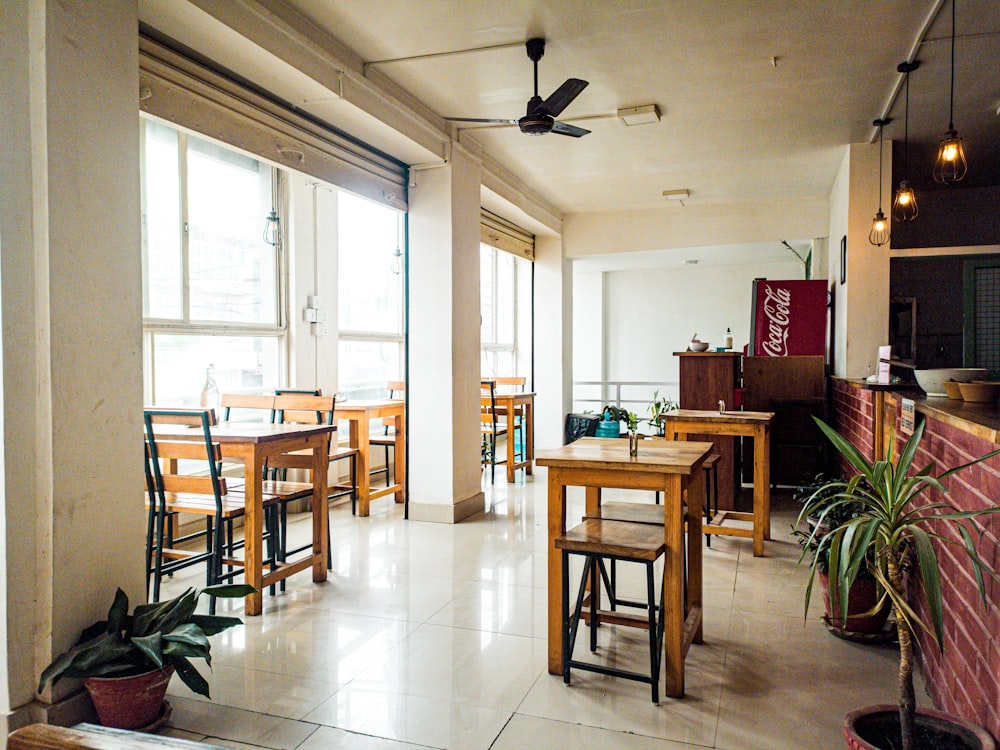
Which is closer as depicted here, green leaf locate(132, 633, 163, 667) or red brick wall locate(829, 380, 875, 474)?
green leaf locate(132, 633, 163, 667)

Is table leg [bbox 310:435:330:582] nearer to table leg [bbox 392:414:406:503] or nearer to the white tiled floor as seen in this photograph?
the white tiled floor

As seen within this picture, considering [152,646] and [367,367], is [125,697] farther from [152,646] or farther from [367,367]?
[367,367]

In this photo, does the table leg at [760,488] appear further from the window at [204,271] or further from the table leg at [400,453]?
the window at [204,271]

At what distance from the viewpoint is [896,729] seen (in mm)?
1933

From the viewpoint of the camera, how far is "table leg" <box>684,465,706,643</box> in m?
2.76

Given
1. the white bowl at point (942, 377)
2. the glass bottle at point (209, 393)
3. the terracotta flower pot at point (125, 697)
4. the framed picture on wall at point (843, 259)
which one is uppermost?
the framed picture on wall at point (843, 259)

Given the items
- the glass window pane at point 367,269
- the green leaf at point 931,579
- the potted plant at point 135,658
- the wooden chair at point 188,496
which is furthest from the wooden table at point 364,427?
the green leaf at point 931,579

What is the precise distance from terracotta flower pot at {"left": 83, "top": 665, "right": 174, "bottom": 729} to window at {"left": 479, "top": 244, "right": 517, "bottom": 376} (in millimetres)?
7415

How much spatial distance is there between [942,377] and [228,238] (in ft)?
14.8

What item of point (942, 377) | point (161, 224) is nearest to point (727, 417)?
point (942, 377)

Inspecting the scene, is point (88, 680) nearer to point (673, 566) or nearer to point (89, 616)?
point (89, 616)

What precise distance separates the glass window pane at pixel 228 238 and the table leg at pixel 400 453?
1.27 metres

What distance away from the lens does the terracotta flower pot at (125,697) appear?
225 centimetres

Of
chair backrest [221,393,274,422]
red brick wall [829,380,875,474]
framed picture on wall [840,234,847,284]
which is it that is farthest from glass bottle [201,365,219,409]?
framed picture on wall [840,234,847,284]
